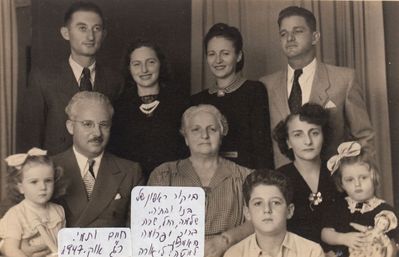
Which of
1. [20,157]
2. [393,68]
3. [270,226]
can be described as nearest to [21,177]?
[20,157]

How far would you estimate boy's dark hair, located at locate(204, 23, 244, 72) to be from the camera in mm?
1090

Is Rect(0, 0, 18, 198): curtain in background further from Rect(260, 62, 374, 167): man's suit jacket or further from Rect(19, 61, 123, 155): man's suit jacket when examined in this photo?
Rect(260, 62, 374, 167): man's suit jacket

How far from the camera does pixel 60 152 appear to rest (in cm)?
104

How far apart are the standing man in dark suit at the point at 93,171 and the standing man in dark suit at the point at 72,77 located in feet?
0.09

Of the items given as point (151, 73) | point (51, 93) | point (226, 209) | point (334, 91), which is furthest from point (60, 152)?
point (334, 91)

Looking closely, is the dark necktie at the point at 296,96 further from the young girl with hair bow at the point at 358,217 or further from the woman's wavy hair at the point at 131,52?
the woman's wavy hair at the point at 131,52

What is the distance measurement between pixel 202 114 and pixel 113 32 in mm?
244

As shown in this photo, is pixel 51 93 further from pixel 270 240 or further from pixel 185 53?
pixel 270 240

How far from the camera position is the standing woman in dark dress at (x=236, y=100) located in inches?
42.3

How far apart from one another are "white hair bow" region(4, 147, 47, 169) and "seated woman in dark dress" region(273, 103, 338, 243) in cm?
46

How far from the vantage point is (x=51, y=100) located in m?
1.07

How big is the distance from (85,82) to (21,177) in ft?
0.73

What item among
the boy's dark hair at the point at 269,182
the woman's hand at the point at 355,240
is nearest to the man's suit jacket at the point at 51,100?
the boy's dark hair at the point at 269,182

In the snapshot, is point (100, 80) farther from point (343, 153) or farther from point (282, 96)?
point (343, 153)
